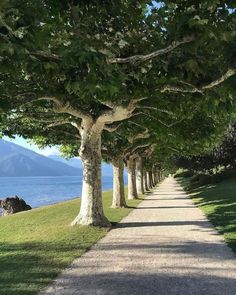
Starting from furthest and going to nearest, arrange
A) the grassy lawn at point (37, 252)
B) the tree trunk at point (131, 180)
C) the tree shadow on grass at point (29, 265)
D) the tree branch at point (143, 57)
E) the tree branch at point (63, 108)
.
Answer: the tree trunk at point (131, 180) → the tree branch at point (63, 108) → the tree branch at point (143, 57) → the grassy lawn at point (37, 252) → the tree shadow on grass at point (29, 265)

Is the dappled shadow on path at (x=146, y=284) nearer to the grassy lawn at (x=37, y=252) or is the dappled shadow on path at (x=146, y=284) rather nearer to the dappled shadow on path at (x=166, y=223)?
the grassy lawn at (x=37, y=252)

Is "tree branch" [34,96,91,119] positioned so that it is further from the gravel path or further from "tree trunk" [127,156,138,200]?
"tree trunk" [127,156,138,200]

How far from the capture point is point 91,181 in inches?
672

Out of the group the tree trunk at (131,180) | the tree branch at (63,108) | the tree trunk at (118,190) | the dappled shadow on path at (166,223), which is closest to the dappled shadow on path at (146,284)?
the tree branch at (63,108)

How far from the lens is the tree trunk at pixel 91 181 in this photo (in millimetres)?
16844

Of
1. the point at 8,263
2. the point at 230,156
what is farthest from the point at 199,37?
the point at 230,156

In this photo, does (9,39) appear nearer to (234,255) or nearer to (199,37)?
(199,37)

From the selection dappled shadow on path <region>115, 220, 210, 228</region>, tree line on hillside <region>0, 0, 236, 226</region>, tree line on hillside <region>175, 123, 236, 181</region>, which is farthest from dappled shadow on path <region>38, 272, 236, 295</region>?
tree line on hillside <region>175, 123, 236, 181</region>

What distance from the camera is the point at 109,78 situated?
804 cm

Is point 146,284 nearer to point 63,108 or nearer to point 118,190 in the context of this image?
point 63,108

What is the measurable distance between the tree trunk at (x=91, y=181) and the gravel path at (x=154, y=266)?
1.33 metres

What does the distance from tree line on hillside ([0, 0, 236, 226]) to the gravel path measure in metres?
3.32

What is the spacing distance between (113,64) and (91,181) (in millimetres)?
8140

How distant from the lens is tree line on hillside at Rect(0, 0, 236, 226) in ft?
25.5
